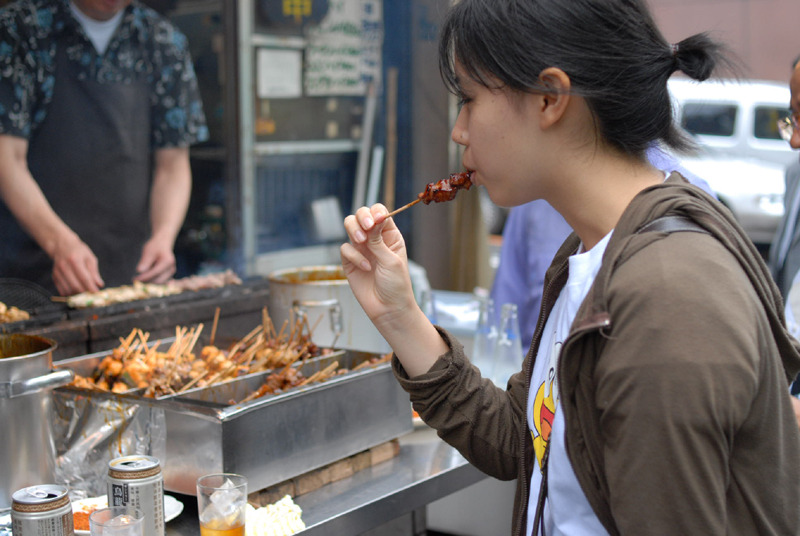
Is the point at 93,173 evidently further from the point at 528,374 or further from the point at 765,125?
the point at 765,125

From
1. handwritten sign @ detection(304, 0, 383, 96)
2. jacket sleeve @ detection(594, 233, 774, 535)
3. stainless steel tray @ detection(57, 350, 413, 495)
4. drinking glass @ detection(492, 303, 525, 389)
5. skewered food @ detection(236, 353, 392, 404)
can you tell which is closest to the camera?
jacket sleeve @ detection(594, 233, 774, 535)

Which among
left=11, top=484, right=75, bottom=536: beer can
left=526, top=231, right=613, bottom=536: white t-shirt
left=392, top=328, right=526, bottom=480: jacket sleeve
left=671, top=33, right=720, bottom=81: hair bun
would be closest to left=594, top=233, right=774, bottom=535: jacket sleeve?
left=526, top=231, right=613, bottom=536: white t-shirt

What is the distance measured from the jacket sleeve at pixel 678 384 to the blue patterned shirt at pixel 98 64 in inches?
131

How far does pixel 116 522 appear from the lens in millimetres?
1610

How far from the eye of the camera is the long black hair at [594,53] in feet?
4.43

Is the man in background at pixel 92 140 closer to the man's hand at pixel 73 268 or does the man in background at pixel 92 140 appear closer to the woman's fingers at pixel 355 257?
the man's hand at pixel 73 268

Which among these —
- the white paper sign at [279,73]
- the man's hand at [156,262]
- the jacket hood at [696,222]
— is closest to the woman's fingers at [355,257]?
the jacket hood at [696,222]

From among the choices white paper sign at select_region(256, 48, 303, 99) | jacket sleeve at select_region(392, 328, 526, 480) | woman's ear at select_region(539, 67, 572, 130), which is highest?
white paper sign at select_region(256, 48, 303, 99)

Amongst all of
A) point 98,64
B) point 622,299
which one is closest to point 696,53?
point 622,299

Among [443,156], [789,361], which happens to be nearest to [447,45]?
[789,361]

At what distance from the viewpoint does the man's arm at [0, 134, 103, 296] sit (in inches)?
144

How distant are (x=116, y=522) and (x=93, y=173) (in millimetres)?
2793

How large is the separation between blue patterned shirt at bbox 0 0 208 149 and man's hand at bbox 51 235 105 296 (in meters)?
0.54

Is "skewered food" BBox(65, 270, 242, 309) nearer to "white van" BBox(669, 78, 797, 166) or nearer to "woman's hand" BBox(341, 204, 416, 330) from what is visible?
"woman's hand" BBox(341, 204, 416, 330)
